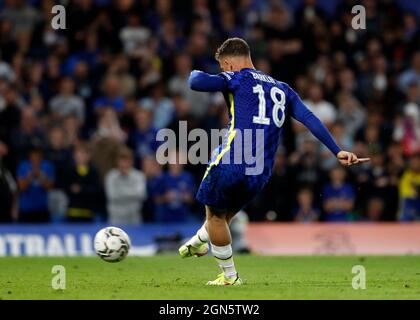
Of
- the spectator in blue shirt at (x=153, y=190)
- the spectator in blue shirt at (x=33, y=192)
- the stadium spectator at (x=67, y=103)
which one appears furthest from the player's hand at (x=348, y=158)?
the stadium spectator at (x=67, y=103)

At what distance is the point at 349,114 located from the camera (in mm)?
20328

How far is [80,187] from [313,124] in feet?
26.0

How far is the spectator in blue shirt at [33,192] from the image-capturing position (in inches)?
701

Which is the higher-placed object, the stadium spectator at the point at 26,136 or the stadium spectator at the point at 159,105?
the stadium spectator at the point at 159,105

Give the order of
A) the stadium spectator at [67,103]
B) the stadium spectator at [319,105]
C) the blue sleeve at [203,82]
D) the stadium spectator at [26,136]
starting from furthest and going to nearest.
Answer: the stadium spectator at [319,105] → the stadium spectator at [67,103] → the stadium spectator at [26,136] → the blue sleeve at [203,82]

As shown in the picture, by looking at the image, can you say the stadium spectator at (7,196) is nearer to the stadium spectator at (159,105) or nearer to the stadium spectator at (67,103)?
the stadium spectator at (67,103)

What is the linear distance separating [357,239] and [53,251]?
16.9 ft

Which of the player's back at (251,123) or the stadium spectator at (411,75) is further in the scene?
the stadium spectator at (411,75)

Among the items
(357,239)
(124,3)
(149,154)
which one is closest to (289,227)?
(357,239)


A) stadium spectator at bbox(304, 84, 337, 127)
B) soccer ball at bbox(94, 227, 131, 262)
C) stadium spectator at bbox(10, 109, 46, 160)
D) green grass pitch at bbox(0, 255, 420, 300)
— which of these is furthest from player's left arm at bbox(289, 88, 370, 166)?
stadium spectator at bbox(304, 84, 337, 127)

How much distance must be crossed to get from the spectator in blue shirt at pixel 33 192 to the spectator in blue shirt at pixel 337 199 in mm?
4876

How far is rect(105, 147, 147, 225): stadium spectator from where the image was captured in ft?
59.1

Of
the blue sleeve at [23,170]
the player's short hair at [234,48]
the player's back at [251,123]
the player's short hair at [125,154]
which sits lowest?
the player's back at [251,123]

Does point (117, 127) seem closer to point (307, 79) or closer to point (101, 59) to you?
point (101, 59)
